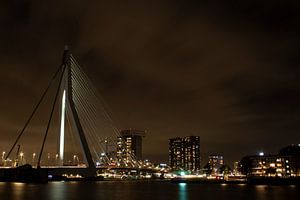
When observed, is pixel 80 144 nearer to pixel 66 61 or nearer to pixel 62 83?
pixel 62 83

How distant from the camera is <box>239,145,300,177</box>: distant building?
10850 centimetres

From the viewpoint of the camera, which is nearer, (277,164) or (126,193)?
(126,193)

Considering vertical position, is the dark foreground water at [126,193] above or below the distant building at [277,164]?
below

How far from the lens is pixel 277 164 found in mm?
113062

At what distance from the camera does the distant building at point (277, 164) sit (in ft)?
356

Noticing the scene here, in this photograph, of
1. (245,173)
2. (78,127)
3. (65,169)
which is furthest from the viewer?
(245,173)

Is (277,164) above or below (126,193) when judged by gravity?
above

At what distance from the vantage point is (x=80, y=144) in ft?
176

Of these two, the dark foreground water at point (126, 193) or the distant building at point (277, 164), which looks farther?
the distant building at point (277, 164)

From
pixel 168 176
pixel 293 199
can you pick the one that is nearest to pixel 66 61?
pixel 293 199

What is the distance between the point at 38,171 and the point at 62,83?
23894 millimetres

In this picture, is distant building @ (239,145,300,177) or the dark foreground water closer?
the dark foreground water

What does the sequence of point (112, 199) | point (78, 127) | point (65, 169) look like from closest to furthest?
1. point (112, 199)
2. point (78, 127)
3. point (65, 169)

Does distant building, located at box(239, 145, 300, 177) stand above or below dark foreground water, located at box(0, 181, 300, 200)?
above
